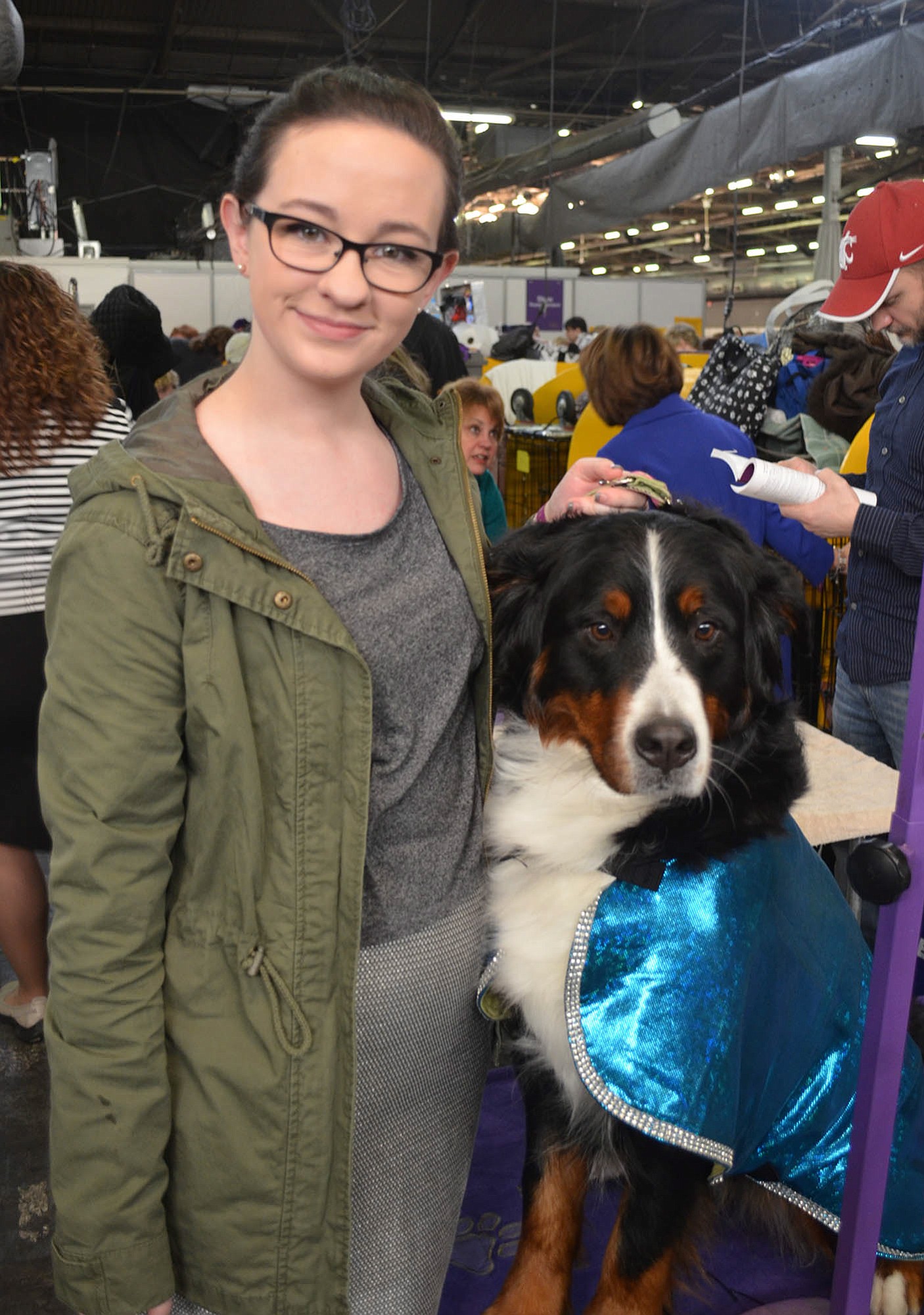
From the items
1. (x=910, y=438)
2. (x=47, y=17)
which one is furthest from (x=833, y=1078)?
(x=47, y=17)

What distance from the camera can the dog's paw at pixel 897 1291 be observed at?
1.73m

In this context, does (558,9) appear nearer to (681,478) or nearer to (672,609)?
(681,478)

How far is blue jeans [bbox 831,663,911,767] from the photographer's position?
113 inches

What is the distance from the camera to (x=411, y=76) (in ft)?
39.7

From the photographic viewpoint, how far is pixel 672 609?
1.56 metres

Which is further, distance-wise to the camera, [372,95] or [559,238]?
[559,238]

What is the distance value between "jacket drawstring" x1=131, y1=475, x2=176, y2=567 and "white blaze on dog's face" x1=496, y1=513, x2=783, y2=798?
2.25 ft

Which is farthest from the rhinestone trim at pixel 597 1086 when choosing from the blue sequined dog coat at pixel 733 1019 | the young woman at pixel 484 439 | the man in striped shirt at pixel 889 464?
the young woman at pixel 484 439

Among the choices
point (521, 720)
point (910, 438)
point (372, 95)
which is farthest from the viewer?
point (910, 438)

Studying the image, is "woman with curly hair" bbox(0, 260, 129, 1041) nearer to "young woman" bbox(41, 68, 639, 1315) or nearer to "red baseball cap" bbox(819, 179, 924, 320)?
"young woman" bbox(41, 68, 639, 1315)

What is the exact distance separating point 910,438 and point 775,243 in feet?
59.0

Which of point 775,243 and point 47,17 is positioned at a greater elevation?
→ point 47,17

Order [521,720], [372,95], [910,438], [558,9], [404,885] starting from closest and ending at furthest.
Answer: [372,95]
[404,885]
[521,720]
[910,438]
[558,9]

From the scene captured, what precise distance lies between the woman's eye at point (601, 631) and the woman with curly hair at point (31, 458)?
5.32 feet
